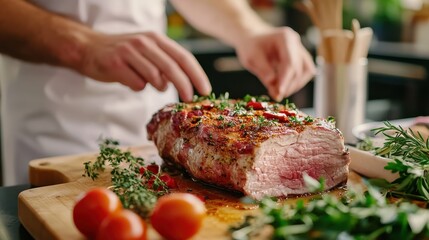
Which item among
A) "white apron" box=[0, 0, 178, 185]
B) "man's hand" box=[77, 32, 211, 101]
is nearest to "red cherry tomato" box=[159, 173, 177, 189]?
"man's hand" box=[77, 32, 211, 101]

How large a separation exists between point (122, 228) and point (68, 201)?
0.52 meters

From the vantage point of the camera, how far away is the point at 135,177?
2035 mm

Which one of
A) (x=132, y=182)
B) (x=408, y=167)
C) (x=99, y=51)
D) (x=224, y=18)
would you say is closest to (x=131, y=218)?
(x=132, y=182)

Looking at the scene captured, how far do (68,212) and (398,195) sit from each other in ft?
3.30

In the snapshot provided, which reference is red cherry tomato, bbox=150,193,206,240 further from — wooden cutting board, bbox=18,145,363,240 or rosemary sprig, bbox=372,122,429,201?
rosemary sprig, bbox=372,122,429,201

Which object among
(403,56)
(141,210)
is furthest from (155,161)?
(403,56)

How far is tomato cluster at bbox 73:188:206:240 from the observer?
58.7 inches

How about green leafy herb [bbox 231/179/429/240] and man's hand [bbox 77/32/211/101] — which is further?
man's hand [bbox 77/32/211/101]

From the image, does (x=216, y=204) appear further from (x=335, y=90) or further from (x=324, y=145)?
(x=335, y=90)

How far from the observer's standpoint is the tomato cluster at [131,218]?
1491mm

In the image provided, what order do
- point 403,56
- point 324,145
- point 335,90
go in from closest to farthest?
point 324,145 → point 335,90 → point 403,56

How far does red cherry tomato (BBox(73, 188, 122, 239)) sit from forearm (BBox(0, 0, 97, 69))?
3.27ft

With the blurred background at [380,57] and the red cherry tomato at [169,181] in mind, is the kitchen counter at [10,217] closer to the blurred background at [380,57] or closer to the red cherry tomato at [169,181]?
the red cherry tomato at [169,181]

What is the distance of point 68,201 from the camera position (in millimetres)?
1939
